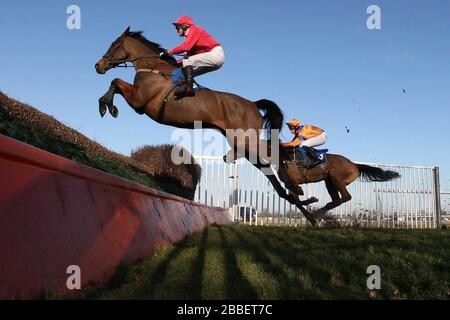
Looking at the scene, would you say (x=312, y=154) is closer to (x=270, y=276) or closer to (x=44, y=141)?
(x=44, y=141)

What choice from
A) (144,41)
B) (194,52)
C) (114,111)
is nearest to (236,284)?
(114,111)

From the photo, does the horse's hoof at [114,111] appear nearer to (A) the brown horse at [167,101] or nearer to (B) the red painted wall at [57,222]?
(A) the brown horse at [167,101]

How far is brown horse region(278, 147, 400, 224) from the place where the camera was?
991 centimetres

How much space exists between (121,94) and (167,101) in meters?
0.64

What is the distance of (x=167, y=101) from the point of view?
621 cm

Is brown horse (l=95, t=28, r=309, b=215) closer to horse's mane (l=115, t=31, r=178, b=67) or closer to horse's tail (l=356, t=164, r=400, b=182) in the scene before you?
horse's mane (l=115, t=31, r=178, b=67)

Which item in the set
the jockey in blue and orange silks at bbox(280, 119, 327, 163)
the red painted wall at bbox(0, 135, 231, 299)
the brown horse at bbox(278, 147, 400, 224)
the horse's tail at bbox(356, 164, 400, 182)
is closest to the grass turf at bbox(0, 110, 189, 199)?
the red painted wall at bbox(0, 135, 231, 299)

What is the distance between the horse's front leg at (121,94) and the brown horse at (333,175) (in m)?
4.02

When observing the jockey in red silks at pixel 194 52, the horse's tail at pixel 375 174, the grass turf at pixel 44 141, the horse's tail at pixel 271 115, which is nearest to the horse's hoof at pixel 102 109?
the grass turf at pixel 44 141

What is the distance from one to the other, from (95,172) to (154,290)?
33.4 inches

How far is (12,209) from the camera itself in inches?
68.0

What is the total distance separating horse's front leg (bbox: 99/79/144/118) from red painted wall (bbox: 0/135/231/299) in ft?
9.65
